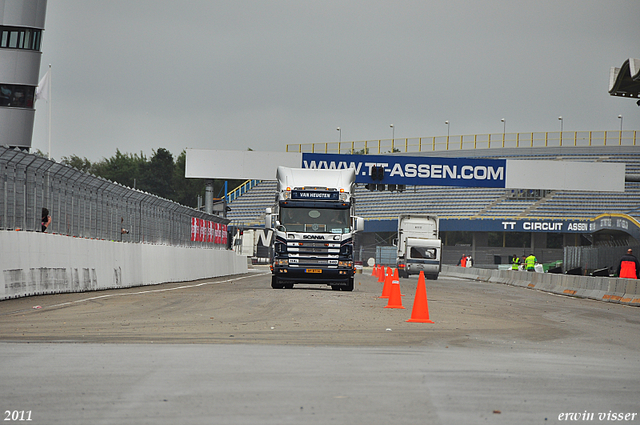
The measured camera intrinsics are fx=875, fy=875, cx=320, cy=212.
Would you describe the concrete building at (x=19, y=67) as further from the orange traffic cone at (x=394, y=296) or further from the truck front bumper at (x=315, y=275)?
the orange traffic cone at (x=394, y=296)

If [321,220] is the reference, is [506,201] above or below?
above

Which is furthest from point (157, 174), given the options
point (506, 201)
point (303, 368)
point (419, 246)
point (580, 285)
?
point (303, 368)

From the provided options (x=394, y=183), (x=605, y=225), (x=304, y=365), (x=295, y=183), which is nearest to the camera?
(x=304, y=365)

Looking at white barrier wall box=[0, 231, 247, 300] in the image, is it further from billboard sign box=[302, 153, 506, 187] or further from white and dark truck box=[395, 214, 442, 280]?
white and dark truck box=[395, 214, 442, 280]

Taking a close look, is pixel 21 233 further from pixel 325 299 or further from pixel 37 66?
pixel 37 66

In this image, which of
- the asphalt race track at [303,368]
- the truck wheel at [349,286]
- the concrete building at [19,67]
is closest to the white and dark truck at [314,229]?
the truck wheel at [349,286]

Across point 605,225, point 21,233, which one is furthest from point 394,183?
point 21,233

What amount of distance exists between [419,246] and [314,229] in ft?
88.3

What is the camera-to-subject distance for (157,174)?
132m

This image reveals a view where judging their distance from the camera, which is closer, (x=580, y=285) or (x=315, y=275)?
(x=315, y=275)

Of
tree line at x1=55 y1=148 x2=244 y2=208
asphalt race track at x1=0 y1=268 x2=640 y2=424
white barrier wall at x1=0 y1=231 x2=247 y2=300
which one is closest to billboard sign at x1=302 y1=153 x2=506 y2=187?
white barrier wall at x1=0 y1=231 x2=247 y2=300

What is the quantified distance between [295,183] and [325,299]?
6.00 m

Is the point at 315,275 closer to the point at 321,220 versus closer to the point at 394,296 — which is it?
the point at 321,220

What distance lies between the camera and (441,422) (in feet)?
18.6
